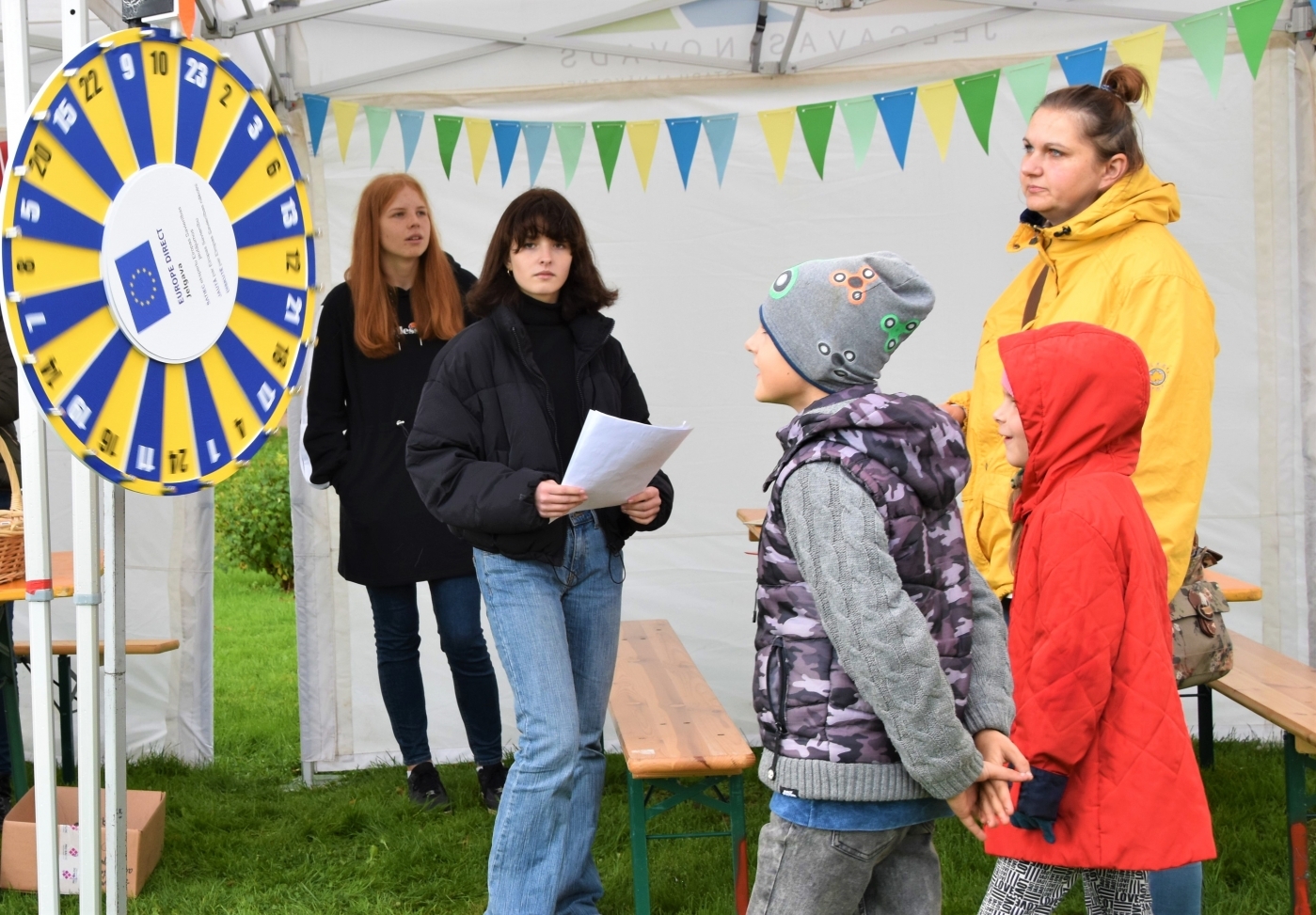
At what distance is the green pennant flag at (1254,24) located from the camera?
10.6 ft

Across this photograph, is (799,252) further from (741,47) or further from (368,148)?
(368,148)

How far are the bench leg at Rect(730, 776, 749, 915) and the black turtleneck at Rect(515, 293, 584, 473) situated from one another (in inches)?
28.1

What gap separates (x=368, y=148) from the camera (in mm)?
4000

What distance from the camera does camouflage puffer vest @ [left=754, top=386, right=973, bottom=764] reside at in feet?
5.20

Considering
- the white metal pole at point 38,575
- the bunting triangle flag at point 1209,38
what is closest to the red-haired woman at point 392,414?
the white metal pole at point 38,575

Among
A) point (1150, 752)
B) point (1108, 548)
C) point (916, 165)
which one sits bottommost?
point (1150, 752)

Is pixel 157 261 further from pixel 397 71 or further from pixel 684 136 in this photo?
pixel 684 136

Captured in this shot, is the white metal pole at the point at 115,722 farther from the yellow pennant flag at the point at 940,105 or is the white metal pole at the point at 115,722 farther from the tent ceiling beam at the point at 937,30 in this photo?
the tent ceiling beam at the point at 937,30

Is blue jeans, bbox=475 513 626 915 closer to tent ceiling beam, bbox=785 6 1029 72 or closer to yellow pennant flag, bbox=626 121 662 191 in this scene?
yellow pennant flag, bbox=626 121 662 191

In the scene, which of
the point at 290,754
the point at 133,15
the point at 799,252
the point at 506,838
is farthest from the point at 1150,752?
the point at 290,754

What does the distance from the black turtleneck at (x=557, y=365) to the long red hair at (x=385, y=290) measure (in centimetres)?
88

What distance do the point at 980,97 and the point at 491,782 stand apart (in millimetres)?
2355

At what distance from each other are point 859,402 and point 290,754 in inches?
133

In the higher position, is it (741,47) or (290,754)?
(741,47)
